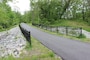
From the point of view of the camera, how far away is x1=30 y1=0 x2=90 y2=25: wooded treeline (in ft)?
210

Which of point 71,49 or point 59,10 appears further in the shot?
point 59,10

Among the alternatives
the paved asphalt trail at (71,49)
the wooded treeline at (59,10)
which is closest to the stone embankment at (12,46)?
the paved asphalt trail at (71,49)

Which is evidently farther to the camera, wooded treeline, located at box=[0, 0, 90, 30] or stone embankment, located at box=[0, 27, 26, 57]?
wooded treeline, located at box=[0, 0, 90, 30]

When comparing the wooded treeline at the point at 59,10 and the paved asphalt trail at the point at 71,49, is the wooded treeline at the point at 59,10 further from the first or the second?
the paved asphalt trail at the point at 71,49

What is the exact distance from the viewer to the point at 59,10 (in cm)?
6581

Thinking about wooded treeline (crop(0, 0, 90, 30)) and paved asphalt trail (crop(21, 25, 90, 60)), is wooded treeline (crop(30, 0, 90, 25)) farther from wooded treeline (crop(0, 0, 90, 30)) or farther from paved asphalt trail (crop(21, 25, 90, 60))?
paved asphalt trail (crop(21, 25, 90, 60))

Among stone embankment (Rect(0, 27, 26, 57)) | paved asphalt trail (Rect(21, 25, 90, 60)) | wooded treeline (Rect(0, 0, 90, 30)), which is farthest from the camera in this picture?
wooded treeline (Rect(0, 0, 90, 30))

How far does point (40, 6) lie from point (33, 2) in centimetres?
486

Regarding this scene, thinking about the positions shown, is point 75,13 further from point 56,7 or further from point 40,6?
point 40,6

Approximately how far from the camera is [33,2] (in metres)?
69.7

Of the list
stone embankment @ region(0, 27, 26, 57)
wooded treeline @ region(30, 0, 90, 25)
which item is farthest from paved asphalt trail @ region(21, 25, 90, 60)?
wooded treeline @ region(30, 0, 90, 25)

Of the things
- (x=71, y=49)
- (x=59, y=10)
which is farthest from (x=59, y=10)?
(x=71, y=49)

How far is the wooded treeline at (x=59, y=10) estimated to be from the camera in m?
64.1

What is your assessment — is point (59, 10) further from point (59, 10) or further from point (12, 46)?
point (12, 46)
